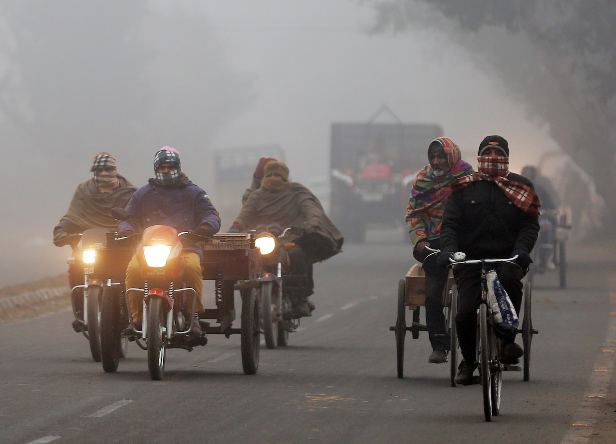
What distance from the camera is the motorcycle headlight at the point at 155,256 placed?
10.4 meters

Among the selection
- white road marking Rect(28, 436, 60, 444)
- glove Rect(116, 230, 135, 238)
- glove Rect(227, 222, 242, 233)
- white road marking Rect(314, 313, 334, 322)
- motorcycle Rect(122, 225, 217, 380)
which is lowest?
white road marking Rect(314, 313, 334, 322)

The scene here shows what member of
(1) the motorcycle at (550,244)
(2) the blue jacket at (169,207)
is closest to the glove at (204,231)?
(2) the blue jacket at (169,207)

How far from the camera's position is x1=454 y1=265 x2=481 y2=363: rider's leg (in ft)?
29.1

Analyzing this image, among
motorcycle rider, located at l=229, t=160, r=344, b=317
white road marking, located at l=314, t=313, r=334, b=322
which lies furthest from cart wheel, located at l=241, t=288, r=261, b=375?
white road marking, located at l=314, t=313, r=334, b=322

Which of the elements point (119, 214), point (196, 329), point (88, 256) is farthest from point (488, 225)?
point (88, 256)

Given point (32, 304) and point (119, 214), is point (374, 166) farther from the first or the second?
→ point (119, 214)

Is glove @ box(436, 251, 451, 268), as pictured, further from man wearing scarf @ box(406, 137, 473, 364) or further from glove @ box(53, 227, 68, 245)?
glove @ box(53, 227, 68, 245)

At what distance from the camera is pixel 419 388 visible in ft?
34.1

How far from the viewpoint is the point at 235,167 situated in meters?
64.0

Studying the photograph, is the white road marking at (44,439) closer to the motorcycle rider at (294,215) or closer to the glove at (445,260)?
the glove at (445,260)

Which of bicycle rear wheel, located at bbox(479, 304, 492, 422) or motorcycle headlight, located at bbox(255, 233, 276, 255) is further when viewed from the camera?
motorcycle headlight, located at bbox(255, 233, 276, 255)

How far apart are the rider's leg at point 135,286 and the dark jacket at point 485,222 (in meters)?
2.65

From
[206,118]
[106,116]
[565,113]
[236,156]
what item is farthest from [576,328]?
[206,118]

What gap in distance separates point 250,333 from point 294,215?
11.5 feet
